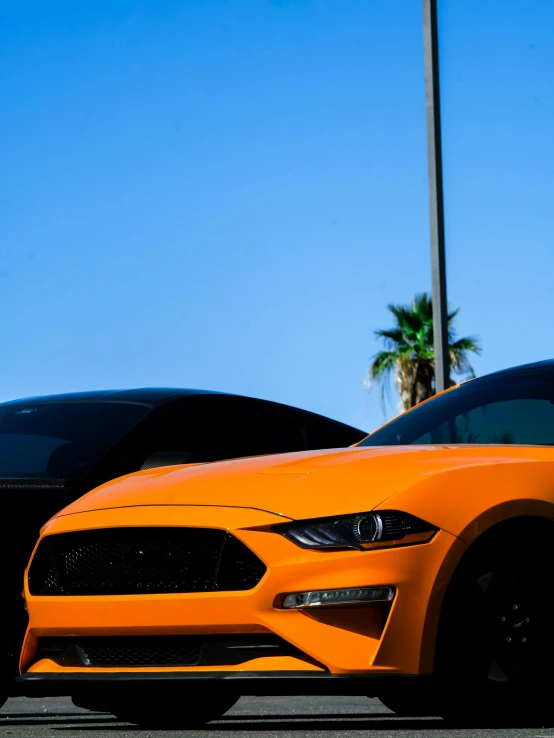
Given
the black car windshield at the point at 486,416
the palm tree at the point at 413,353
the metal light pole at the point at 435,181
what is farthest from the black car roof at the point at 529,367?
the palm tree at the point at 413,353

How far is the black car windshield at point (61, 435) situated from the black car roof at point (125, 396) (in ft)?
0.23

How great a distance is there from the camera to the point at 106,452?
747 cm

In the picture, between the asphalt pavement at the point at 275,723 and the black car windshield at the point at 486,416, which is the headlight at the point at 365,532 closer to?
the asphalt pavement at the point at 275,723

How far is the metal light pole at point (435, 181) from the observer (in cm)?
1273

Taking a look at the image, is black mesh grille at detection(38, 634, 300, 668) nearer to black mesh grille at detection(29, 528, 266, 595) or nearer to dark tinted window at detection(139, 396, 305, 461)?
black mesh grille at detection(29, 528, 266, 595)

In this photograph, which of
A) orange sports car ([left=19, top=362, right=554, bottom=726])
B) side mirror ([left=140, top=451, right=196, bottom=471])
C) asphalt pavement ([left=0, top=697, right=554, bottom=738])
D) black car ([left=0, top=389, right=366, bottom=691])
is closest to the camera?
orange sports car ([left=19, top=362, right=554, bottom=726])

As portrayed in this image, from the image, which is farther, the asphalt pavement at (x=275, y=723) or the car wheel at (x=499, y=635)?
the asphalt pavement at (x=275, y=723)

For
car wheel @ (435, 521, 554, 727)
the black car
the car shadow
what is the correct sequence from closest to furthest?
1. car wheel @ (435, 521, 554, 727)
2. the car shadow
3. the black car

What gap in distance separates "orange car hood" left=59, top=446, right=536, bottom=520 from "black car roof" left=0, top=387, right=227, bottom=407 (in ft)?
5.98

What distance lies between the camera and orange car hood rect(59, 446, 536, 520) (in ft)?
18.0

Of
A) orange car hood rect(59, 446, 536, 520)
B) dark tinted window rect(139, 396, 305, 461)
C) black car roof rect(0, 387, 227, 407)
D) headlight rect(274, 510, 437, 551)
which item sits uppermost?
black car roof rect(0, 387, 227, 407)

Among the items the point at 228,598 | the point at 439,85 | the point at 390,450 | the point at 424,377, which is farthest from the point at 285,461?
the point at 424,377

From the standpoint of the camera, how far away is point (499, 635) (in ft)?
18.0

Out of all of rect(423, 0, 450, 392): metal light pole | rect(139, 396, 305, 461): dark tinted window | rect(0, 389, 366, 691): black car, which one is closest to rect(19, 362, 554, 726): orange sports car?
rect(0, 389, 366, 691): black car
